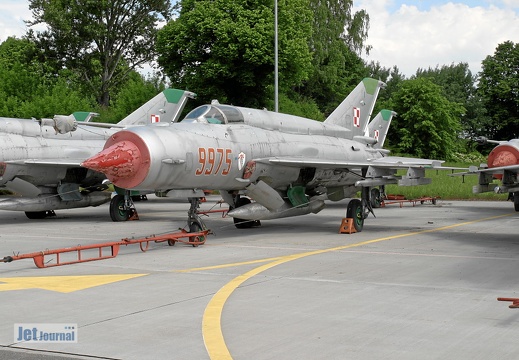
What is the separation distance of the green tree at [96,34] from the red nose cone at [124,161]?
38.7 meters

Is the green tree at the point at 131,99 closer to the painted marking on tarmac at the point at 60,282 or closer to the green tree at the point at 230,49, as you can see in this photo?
the green tree at the point at 230,49

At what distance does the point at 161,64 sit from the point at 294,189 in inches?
1163

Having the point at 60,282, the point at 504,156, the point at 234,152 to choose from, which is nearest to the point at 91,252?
the point at 234,152

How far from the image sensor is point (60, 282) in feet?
32.3

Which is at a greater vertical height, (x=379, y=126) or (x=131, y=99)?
(x=131, y=99)

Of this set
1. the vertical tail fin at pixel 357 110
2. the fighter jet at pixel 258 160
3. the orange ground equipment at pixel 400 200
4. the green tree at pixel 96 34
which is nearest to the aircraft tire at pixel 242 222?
the fighter jet at pixel 258 160

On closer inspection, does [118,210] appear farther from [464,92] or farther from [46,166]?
[464,92]

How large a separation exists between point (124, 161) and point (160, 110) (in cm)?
1156

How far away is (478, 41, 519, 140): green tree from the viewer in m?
69.9

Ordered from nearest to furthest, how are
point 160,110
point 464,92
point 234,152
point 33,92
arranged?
point 234,152 < point 160,110 < point 33,92 < point 464,92

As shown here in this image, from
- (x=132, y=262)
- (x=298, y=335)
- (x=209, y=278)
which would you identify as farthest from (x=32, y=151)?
(x=298, y=335)

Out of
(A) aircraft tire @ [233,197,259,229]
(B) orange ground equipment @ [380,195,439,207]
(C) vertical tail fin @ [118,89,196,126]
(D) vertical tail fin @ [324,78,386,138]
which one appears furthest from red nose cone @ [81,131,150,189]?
(B) orange ground equipment @ [380,195,439,207]

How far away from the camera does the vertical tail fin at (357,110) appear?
19.7 meters

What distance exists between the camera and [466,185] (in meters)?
34.9
